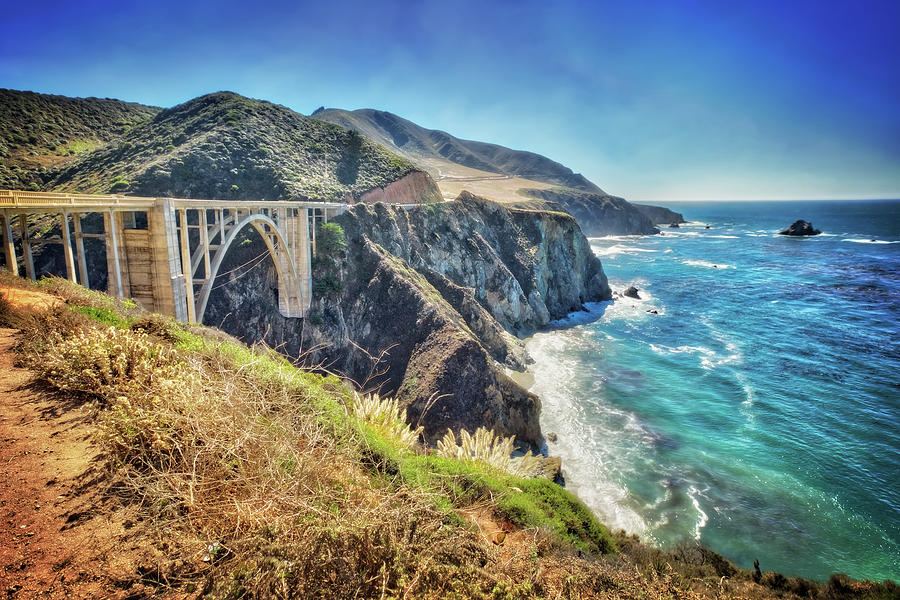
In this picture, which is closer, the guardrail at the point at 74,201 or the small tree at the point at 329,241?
the guardrail at the point at 74,201

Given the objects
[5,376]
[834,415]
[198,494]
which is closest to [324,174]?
[5,376]

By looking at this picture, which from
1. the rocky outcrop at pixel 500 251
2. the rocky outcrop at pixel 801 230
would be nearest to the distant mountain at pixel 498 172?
the rocky outcrop at pixel 801 230

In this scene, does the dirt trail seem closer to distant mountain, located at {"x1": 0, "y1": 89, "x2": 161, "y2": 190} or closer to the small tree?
the small tree

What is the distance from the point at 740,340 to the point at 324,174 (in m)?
40.1

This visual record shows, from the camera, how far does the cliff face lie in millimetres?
19297

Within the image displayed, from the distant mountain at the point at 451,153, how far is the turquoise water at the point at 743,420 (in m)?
102

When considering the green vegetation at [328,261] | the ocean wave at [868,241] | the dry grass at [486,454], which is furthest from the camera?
the ocean wave at [868,241]

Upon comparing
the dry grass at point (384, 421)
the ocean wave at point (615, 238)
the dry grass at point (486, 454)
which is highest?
the ocean wave at point (615, 238)

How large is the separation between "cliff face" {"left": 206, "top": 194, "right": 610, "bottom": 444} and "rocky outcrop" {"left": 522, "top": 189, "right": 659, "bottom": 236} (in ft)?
215

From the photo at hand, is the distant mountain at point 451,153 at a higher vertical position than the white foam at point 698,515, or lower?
higher

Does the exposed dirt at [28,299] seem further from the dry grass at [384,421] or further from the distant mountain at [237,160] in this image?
the distant mountain at [237,160]

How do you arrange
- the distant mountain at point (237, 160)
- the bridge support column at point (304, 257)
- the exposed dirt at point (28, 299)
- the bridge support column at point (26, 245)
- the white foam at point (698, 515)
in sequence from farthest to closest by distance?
1. the distant mountain at point (237, 160)
2. the bridge support column at point (304, 257)
3. the white foam at point (698, 515)
4. the bridge support column at point (26, 245)
5. the exposed dirt at point (28, 299)

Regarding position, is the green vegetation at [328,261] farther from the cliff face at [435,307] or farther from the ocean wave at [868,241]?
the ocean wave at [868,241]

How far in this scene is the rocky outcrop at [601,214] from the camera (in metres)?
107
